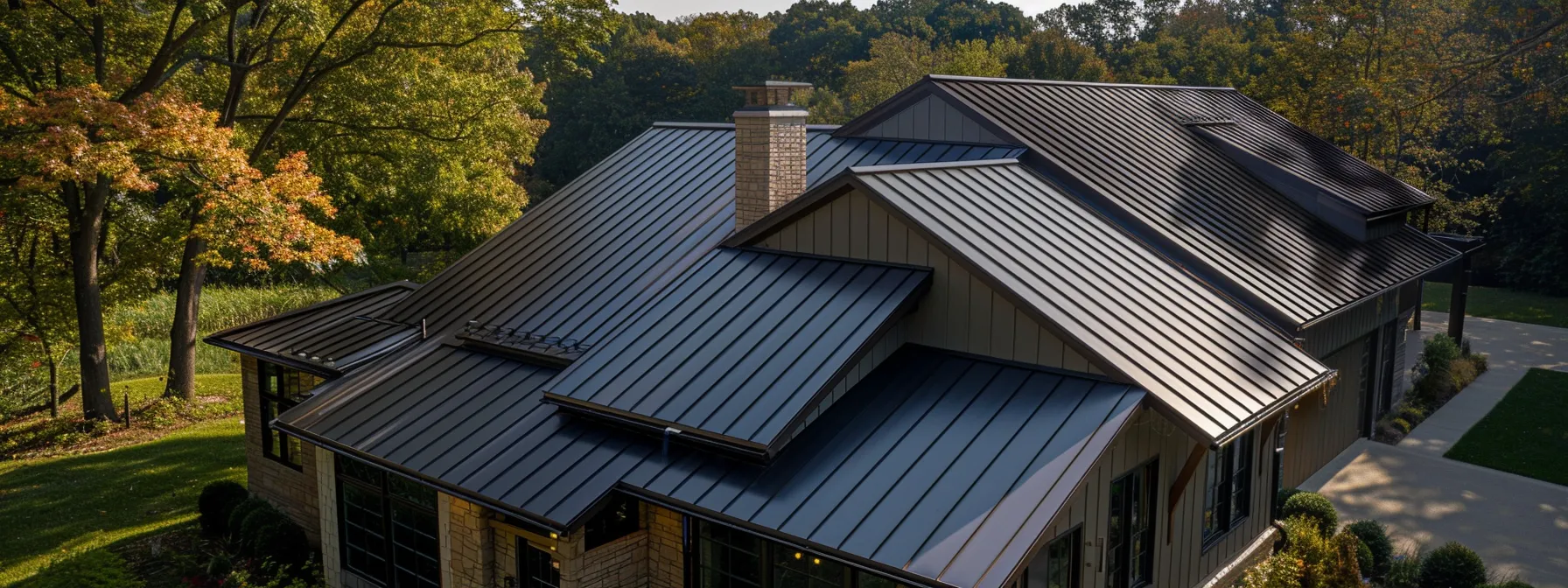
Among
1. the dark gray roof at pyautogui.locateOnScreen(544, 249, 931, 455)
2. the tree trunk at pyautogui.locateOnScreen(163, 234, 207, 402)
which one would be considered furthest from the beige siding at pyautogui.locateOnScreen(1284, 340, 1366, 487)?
the tree trunk at pyautogui.locateOnScreen(163, 234, 207, 402)

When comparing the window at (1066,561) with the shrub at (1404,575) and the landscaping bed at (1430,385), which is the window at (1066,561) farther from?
the landscaping bed at (1430,385)

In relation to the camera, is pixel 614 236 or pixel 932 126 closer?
pixel 614 236

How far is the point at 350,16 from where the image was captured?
22.6 metres

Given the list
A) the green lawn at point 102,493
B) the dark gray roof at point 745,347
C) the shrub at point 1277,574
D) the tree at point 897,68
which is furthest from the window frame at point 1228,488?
the tree at point 897,68

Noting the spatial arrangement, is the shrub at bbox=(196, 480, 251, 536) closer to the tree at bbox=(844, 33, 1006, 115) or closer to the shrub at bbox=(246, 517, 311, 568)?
the shrub at bbox=(246, 517, 311, 568)

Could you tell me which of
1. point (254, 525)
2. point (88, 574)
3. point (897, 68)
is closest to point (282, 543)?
point (254, 525)

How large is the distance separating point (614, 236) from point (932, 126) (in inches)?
213

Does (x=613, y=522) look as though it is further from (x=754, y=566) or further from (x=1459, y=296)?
(x=1459, y=296)

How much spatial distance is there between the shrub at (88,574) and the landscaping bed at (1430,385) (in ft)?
66.1

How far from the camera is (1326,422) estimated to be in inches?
699

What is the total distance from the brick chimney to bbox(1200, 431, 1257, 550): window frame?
5968 mm

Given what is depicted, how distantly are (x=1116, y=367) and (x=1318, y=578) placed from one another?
4.98m

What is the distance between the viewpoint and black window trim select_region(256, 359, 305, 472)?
15.0 m

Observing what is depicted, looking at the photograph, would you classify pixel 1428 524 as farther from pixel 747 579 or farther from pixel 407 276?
pixel 407 276
